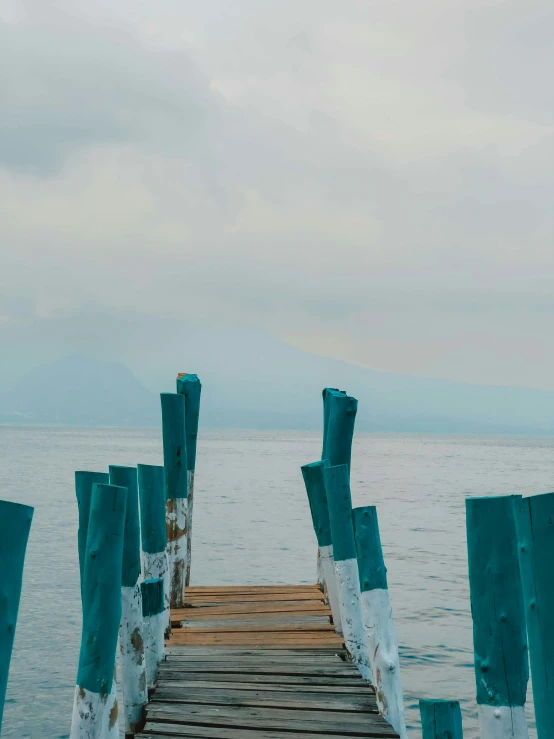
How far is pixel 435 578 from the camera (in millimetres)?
18141

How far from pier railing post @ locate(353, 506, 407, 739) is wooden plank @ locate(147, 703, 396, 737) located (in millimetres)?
145

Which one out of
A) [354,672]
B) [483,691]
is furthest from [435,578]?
[483,691]

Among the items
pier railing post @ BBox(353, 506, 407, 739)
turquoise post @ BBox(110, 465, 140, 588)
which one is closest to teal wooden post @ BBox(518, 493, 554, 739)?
pier railing post @ BBox(353, 506, 407, 739)

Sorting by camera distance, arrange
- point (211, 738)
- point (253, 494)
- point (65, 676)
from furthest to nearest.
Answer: point (253, 494), point (65, 676), point (211, 738)

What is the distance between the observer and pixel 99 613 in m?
4.38

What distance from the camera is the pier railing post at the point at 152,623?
602 cm

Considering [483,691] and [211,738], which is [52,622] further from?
[483,691]

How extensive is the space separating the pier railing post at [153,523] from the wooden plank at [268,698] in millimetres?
1178

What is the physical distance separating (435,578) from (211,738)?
13.9 meters

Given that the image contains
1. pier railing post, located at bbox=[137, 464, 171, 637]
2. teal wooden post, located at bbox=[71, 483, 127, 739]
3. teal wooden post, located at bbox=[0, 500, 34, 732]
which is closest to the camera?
teal wooden post, located at bbox=[0, 500, 34, 732]

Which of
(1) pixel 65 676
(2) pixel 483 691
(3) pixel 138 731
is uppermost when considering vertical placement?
(2) pixel 483 691

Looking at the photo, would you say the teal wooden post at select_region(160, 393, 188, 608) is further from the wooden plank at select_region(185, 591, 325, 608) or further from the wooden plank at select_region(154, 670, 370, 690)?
the wooden plank at select_region(154, 670, 370, 690)

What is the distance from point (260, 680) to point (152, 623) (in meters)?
0.97

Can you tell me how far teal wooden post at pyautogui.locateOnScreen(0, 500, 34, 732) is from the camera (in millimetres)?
3221
